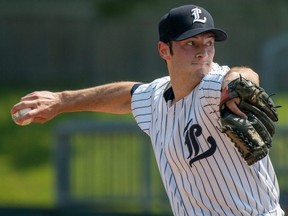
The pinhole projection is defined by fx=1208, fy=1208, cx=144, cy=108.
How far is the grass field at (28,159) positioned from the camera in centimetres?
1477

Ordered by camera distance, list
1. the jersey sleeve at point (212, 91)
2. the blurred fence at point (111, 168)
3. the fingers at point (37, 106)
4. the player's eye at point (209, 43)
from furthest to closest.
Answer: the blurred fence at point (111, 168), the fingers at point (37, 106), the player's eye at point (209, 43), the jersey sleeve at point (212, 91)

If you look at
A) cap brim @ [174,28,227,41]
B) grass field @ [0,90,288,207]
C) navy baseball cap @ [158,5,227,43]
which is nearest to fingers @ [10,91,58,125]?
navy baseball cap @ [158,5,227,43]

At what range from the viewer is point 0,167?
52.3 feet

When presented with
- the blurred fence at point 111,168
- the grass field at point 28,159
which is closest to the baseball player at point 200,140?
the blurred fence at point 111,168

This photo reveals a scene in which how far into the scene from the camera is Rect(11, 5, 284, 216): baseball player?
618 centimetres

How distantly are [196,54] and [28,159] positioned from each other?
1023 cm

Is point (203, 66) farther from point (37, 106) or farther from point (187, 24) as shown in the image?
point (37, 106)

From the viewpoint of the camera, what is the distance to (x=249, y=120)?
5.84 metres

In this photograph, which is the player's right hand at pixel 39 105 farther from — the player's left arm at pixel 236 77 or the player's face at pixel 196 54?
the player's left arm at pixel 236 77

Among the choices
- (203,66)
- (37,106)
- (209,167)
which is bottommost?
(209,167)

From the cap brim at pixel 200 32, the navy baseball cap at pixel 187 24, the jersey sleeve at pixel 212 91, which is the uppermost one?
the navy baseball cap at pixel 187 24

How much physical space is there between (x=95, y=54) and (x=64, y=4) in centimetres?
140

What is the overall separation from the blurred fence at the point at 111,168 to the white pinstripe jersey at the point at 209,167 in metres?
5.96

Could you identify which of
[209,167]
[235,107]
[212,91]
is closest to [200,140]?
→ [209,167]
